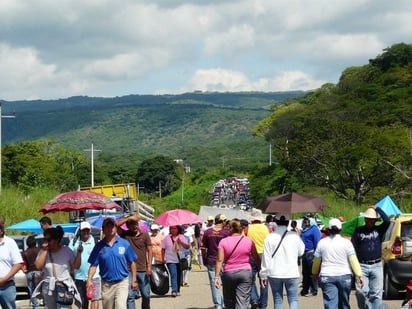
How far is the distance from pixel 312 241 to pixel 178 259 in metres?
2.78

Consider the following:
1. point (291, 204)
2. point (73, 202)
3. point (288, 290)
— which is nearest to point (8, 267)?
point (288, 290)

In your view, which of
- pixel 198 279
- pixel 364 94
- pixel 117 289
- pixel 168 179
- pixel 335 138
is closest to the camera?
pixel 117 289

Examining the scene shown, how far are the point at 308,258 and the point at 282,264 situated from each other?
733 centimetres

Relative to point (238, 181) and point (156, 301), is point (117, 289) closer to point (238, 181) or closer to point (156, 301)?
point (156, 301)

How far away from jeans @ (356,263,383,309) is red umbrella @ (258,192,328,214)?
347 centimetres

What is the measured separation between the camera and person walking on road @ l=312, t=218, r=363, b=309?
472 inches

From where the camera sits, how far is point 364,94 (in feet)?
308

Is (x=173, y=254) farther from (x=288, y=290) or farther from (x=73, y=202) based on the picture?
(x=288, y=290)

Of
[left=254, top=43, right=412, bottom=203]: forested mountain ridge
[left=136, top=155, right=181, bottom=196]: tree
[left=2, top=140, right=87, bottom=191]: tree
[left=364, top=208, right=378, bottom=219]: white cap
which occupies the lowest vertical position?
[left=136, top=155, right=181, bottom=196]: tree

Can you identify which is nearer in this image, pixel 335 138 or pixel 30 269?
pixel 30 269

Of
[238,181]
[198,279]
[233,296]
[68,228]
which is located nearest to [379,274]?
[233,296]

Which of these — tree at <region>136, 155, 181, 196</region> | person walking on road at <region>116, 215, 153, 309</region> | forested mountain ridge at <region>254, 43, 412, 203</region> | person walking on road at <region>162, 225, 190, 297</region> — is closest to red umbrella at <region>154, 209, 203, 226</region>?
person walking on road at <region>162, 225, 190, 297</region>

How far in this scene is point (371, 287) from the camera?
12695 mm

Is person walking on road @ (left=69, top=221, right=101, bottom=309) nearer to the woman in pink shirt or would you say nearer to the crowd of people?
the crowd of people
